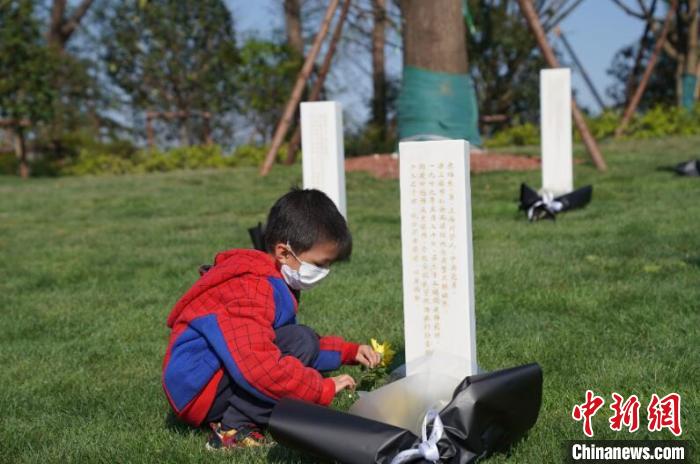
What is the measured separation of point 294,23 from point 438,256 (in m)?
20.0

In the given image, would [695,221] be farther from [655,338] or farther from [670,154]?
[670,154]

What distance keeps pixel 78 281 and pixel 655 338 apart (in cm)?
438

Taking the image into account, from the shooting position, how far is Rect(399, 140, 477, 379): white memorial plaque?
2.97 metres

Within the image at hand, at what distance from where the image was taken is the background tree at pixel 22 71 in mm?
18500

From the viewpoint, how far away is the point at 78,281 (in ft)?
21.6

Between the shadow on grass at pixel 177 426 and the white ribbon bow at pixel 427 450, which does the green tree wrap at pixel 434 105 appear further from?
the white ribbon bow at pixel 427 450

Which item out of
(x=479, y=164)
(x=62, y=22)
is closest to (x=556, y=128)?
(x=479, y=164)

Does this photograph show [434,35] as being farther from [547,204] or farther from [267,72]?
[267,72]

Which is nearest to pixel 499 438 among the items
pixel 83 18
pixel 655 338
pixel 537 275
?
pixel 655 338

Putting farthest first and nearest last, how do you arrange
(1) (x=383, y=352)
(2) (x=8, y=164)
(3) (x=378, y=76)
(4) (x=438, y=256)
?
(3) (x=378, y=76) < (2) (x=8, y=164) < (1) (x=383, y=352) < (4) (x=438, y=256)

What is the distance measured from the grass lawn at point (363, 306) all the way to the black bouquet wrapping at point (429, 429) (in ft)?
0.67

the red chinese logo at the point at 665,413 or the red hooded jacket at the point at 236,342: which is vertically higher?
the red hooded jacket at the point at 236,342

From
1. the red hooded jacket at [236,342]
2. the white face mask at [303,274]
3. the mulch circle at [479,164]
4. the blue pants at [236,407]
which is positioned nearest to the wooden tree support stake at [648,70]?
the mulch circle at [479,164]

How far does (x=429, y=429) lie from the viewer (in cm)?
274
